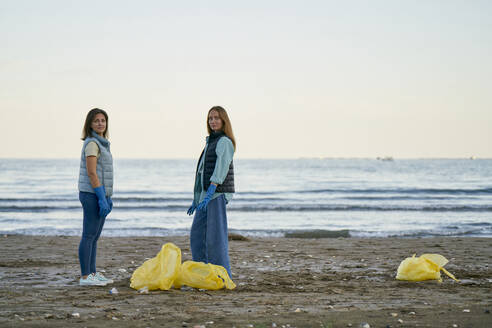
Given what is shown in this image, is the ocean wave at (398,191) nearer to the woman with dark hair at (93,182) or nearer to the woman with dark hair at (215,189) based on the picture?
the woman with dark hair at (215,189)

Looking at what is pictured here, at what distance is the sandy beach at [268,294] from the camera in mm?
3834

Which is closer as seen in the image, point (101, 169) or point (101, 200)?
point (101, 200)

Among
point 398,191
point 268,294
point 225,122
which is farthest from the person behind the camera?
point 398,191

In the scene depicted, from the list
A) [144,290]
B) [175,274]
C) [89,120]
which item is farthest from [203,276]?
[89,120]

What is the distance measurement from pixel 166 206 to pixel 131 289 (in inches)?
628

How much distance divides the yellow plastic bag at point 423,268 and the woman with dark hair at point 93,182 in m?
3.46

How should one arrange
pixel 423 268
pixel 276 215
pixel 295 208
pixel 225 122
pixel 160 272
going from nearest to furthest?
pixel 160 272 → pixel 225 122 → pixel 423 268 → pixel 276 215 → pixel 295 208

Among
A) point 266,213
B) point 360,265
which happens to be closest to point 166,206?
point 266,213

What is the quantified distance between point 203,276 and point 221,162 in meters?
1.21

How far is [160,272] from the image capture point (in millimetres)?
5031

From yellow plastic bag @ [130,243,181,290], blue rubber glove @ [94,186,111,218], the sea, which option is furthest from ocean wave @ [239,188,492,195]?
blue rubber glove @ [94,186,111,218]

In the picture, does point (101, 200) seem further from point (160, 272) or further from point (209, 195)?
point (209, 195)

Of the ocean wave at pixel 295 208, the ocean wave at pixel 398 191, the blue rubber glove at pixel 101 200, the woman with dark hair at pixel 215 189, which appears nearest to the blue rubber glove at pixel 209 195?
the woman with dark hair at pixel 215 189

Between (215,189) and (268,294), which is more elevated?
(215,189)
